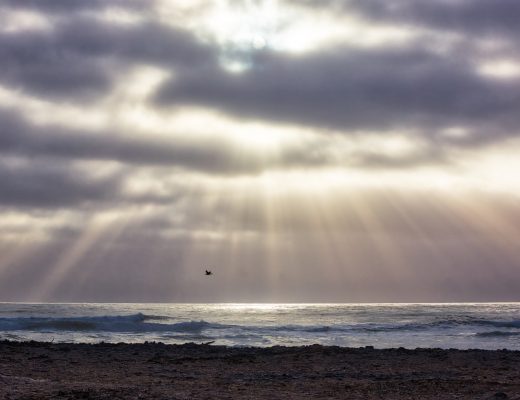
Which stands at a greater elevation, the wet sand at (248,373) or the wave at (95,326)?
the wet sand at (248,373)

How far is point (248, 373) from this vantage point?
51.6ft

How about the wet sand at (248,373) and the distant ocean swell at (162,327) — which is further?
the distant ocean swell at (162,327)

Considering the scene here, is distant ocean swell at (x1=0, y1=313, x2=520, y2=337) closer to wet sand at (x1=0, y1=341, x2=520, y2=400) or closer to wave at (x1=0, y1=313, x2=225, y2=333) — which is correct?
wave at (x1=0, y1=313, x2=225, y2=333)

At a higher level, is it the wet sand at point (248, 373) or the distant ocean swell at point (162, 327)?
the wet sand at point (248, 373)

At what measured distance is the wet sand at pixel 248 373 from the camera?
1191 centimetres

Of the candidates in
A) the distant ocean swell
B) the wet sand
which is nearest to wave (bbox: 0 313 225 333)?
the distant ocean swell

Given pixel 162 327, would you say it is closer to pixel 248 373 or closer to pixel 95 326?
pixel 95 326

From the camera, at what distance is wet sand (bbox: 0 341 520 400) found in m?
11.9

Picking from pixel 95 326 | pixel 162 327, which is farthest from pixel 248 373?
pixel 95 326

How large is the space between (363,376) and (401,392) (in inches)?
108

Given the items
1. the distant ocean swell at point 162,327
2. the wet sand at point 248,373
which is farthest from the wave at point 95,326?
the wet sand at point 248,373

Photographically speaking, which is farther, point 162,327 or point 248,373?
point 162,327

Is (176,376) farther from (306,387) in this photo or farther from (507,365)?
(507,365)

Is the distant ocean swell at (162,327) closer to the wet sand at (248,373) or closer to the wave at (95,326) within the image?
the wave at (95,326)
